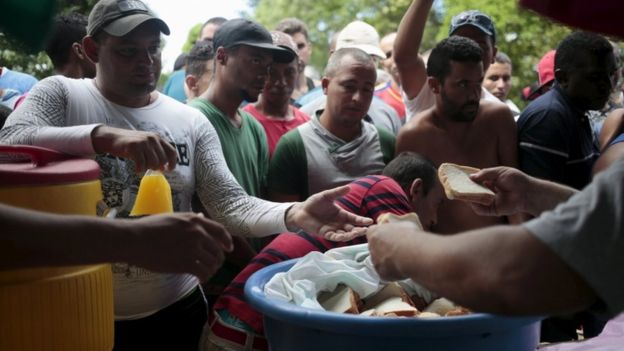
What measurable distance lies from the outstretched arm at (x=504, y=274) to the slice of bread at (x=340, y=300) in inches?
21.9

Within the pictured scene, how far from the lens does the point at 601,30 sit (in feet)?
3.82

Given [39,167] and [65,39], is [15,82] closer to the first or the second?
[65,39]

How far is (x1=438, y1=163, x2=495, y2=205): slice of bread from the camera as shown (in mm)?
2172

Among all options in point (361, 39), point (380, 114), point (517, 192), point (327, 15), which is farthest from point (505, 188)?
point (327, 15)

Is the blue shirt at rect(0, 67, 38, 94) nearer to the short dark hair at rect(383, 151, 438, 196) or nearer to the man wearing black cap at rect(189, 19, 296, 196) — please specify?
the man wearing black cap at rect(189, 19, 296, 196)

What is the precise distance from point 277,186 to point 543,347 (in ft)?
3.96

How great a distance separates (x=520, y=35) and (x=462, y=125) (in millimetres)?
7589

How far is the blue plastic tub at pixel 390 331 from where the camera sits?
1.55 m

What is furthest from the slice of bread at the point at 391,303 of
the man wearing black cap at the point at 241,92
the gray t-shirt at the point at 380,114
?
the gray t-shirt at the point at 380,114

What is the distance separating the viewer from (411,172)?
2.55 m

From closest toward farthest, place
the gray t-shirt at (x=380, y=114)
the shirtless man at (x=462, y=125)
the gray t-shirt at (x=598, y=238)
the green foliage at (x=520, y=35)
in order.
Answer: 1. the gray t-shirt at (x=598, y=238)
2. the shirtless man at (x=462, y=125)
3. the gray t-shirt at (x=380, y=114)
4. the green foliage at (x=520, y=35)

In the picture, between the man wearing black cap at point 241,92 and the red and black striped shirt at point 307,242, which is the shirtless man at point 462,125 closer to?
the man wearing black cap at point 241,92

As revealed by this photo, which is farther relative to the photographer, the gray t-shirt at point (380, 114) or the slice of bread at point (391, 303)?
the gray t-shirt at point (380, 114)

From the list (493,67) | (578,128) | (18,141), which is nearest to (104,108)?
(18,141)
